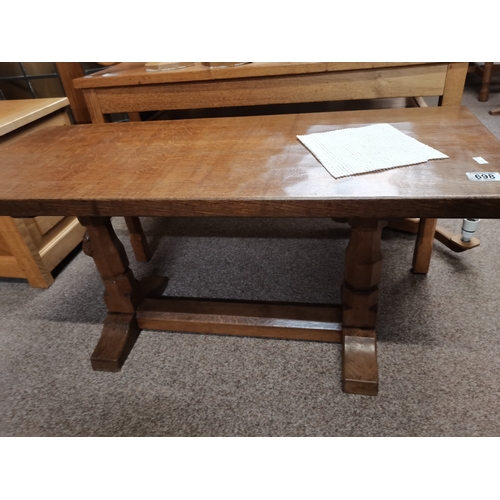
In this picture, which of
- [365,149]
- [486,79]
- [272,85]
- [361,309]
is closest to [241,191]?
[365,149]

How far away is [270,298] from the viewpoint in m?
1.43

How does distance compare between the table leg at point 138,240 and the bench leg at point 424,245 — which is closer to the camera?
the bench leg at point 424,245

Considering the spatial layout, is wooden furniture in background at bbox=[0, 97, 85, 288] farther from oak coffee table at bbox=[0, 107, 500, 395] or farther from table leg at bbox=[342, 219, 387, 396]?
table leg at bbox=[342, 219, 387, 396]

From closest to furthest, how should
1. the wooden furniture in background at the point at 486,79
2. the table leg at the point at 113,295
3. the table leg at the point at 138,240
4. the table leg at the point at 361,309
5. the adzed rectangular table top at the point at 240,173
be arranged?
the adzed rectangular table top at the point at 240,173 < the table leg at the point at 361,309 < the table leg at the point at 113,295 < the table leg at the point at 138,240 < the wooden furniture in background at the point at 486,79

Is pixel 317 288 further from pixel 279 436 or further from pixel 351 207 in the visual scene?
pixel 351 207

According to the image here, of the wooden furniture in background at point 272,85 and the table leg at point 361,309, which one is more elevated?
the wooden furniture in background at point 272,85

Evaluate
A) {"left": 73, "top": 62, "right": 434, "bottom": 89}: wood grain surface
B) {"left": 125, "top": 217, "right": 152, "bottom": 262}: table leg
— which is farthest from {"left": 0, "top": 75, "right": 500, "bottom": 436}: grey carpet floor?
{"left": 73, "top": 62, "right": 434, "bottom": 89}: wood grain surface

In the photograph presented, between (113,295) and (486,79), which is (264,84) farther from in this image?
(486,79)

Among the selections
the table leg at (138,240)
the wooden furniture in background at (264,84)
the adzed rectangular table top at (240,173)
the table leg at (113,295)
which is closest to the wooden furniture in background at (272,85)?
the wooden furniture in background at (264,84)

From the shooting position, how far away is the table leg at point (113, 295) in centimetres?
118

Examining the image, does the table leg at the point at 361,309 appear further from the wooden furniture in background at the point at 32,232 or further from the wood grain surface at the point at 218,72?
the wooden furniture in background at the point at 32,232

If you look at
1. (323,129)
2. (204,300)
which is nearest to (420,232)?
(323,129)

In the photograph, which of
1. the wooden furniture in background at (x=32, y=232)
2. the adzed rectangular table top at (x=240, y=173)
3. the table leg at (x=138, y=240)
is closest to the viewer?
the adzed rectangular table top at (x=240, y=173)

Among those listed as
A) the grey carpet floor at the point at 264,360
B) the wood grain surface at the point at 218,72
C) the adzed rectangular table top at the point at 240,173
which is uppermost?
the wood grain surface at the point at 218,72
